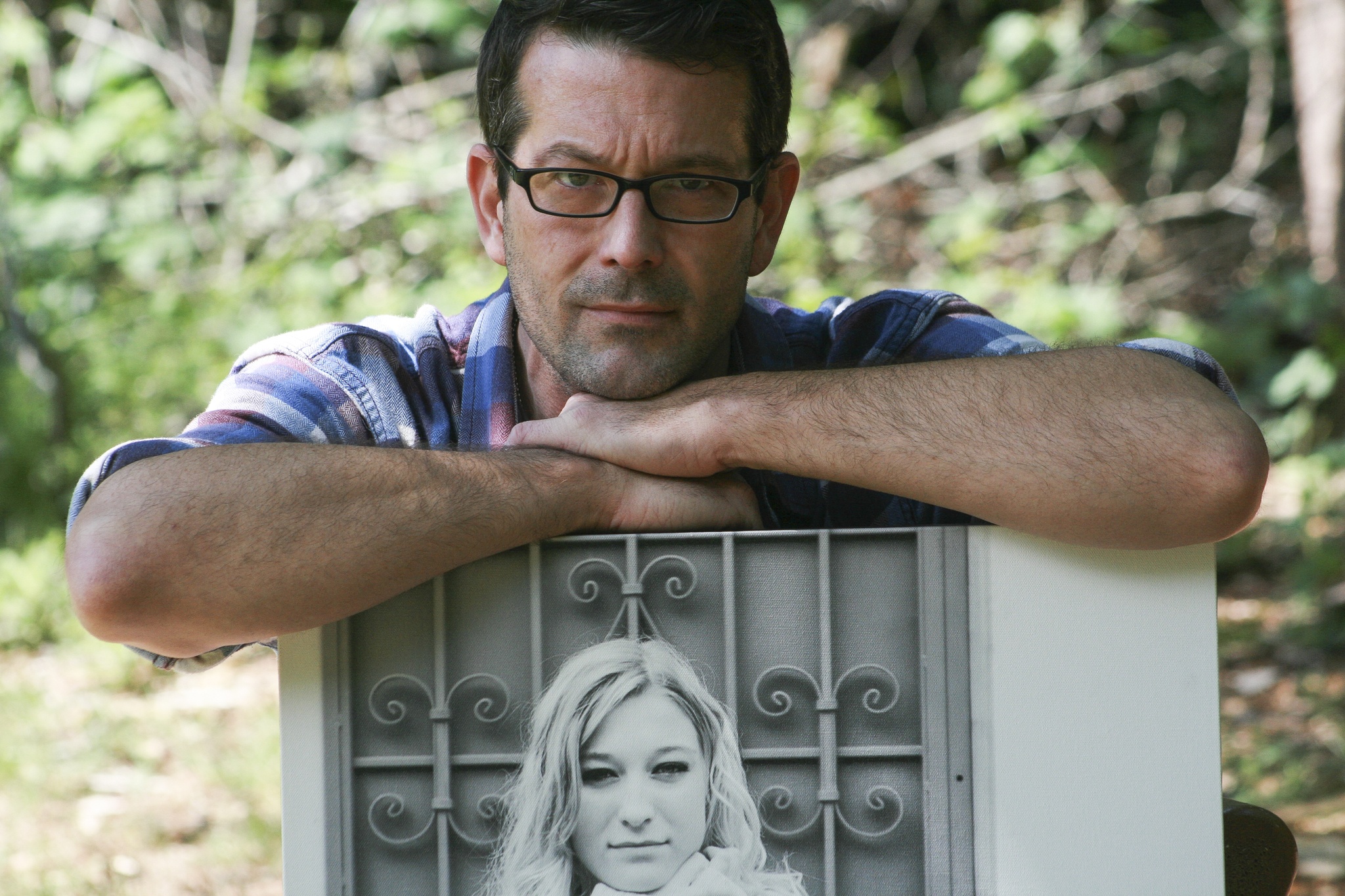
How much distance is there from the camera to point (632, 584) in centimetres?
121

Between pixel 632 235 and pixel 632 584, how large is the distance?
17.9 inches

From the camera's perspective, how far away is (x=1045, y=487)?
1.20 meters

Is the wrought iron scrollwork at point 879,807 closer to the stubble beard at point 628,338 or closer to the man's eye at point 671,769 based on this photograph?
the man's eye at point 671,769

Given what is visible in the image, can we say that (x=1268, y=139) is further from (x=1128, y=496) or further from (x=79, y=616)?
(x=79, y=616)

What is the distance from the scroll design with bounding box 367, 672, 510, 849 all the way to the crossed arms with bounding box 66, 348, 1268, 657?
108mm

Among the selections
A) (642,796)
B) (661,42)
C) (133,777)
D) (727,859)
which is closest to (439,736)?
(642,796)

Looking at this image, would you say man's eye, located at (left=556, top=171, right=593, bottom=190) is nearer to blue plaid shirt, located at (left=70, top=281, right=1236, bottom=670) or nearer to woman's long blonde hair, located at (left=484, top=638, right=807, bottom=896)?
blue plaid shirt, located at (left=70, top=281, right=1236, bottom=670)

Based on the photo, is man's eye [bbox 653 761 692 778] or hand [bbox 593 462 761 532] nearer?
man's eye [bbox 653 761 692 778]

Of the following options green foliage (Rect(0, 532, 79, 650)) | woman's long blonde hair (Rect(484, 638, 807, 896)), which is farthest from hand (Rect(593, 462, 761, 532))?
green foliage (Rect(0, 532, 79, 650))

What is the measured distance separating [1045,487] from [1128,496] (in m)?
0.08

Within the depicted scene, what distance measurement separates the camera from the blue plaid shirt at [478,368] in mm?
1479

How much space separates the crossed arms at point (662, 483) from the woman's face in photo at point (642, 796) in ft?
0.70

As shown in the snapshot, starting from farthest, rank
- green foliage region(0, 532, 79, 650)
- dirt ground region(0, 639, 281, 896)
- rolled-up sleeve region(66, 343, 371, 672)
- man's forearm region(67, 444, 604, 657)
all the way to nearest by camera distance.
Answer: green foliage region(0, 532, 79, 650) < dirt ground region(0, 639, 281, 896) < rolled-up sleeve region(66, 343, 371, 672) < man's forearm region(67, 444, 604, 657)

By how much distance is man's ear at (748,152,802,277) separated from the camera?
5.60 ft
